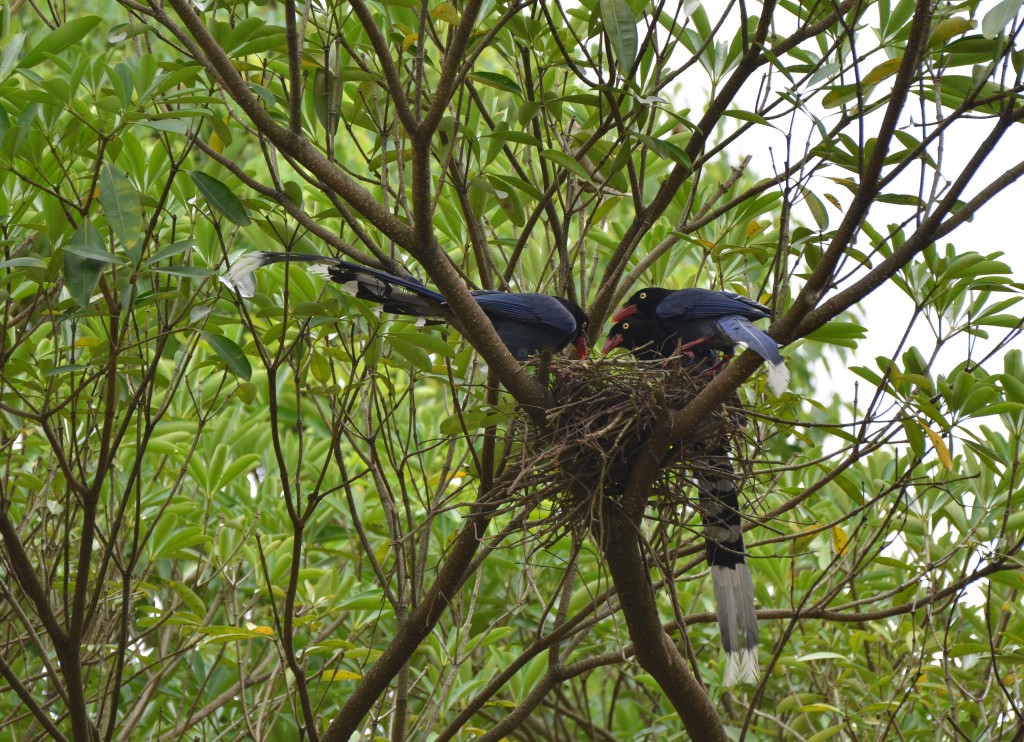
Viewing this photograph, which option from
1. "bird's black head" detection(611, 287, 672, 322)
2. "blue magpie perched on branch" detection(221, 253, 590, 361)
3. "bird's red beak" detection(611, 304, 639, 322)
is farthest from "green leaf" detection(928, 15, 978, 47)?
"bird's red beak" detection(611, 304, 639, 322)

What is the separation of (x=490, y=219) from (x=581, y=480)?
199 cm

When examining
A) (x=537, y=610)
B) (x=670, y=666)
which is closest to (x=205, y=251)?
(x=670, y=666)

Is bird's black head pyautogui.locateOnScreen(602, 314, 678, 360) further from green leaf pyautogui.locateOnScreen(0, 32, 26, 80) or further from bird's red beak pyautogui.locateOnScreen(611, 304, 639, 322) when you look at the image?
→ green leaf pyautogui.locateOnScreen(0, 32, 26, 80)

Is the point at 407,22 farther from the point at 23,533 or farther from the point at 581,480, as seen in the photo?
the point at 23,533

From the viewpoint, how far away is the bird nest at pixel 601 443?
3523 mm

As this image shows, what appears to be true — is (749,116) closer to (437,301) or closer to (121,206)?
(437,301)

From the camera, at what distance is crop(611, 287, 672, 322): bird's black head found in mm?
5160

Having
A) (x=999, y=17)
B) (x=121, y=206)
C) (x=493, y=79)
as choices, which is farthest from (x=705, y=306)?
(x=121, y=206)

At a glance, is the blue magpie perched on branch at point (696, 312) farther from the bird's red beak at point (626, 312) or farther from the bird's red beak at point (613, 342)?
the bird's red beak at point (613, 342)

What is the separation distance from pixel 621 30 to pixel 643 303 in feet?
6.80

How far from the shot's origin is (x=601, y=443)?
369cm

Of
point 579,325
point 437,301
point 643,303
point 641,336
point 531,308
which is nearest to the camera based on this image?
point 437,301

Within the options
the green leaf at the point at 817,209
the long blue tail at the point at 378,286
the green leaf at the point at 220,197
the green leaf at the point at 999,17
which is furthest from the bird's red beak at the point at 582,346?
the green leaf at the point at 999,17

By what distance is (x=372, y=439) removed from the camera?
4168 mm
